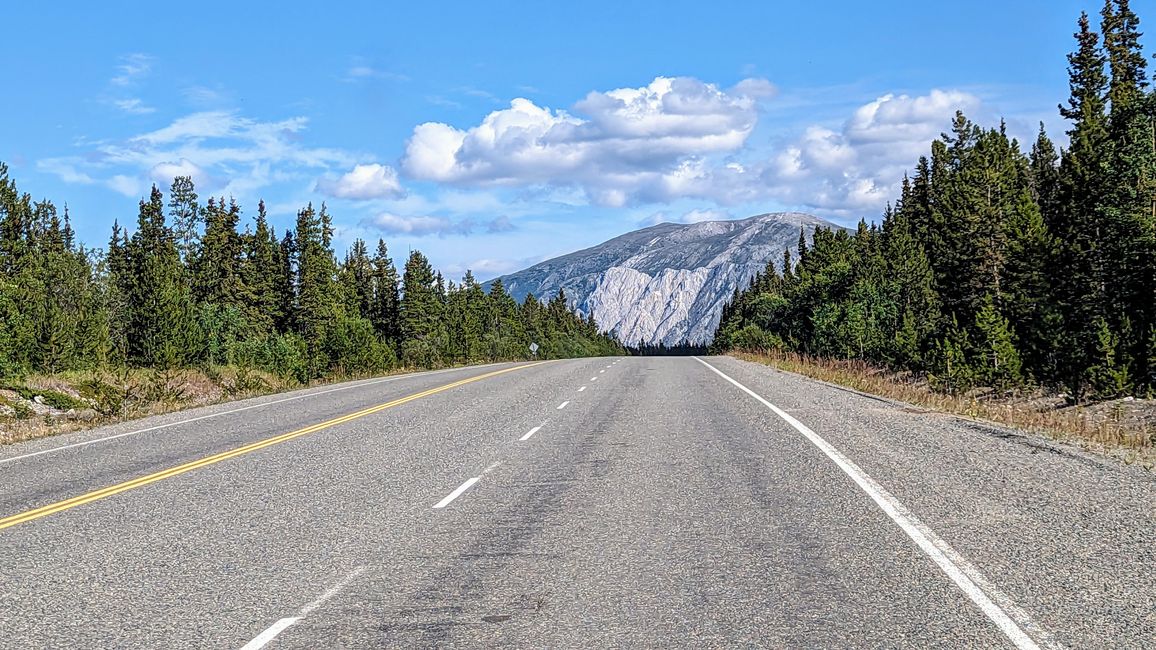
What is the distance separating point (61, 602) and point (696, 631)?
4.12 metres

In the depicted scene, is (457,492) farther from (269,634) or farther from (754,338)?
(754,338)

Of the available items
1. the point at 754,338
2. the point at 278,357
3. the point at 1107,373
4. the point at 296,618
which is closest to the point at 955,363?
the point at 1107,373

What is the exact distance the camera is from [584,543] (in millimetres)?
7227

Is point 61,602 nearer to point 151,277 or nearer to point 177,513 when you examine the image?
point 177,513

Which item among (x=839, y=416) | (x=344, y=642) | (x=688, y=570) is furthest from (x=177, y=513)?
(x=839, y=416)

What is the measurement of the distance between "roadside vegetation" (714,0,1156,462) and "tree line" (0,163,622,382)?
2741 cm

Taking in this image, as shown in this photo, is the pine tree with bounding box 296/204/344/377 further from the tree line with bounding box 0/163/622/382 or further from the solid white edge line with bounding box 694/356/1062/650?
the solid white edge line with bounding box 694/356/1062/650

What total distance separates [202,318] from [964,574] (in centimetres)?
5978

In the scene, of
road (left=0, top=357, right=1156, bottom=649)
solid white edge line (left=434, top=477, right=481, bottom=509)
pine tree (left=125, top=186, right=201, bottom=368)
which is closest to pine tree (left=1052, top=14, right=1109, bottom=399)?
road (left=0, top=357, right=1156, bottom=649)

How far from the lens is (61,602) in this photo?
5.86 m

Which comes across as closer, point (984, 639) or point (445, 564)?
point (984, 639)

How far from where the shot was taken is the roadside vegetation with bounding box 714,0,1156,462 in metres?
33.2

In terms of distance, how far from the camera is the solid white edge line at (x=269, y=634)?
491cm

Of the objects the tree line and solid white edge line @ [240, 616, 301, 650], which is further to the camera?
the tree line
